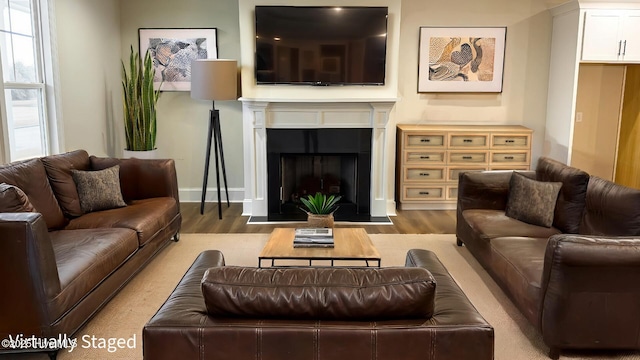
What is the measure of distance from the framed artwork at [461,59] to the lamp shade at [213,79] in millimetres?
2260

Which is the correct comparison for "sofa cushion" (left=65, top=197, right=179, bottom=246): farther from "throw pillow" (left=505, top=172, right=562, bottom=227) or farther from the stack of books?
"throw pillow" (left=505, top=172, right=562, bottom=227)

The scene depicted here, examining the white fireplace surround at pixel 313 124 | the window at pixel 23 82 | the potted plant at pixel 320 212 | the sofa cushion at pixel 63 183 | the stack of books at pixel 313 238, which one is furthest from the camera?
the white fireplace surround at pixel 313 124

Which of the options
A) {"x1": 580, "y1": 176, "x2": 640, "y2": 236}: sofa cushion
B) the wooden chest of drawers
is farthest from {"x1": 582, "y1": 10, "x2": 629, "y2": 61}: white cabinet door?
{"x1": 580, "y1": 176, "x2": 640, "y2": 236}: sofa cushion

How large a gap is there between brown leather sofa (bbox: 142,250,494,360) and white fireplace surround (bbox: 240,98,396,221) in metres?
3.82

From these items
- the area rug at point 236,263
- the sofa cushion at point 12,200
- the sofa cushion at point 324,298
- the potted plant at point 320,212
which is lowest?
the area rug at point 236,263

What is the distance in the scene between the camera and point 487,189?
4.43 meters

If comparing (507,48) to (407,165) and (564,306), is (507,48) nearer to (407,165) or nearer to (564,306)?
(407,165)

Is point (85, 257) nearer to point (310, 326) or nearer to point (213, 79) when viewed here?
point (310, 326)

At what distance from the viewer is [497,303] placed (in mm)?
3494

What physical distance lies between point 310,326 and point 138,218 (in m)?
2.60

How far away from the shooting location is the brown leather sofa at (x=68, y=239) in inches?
101

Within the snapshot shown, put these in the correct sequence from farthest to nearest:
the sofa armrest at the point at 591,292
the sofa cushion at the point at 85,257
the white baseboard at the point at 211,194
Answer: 1. the white baseboard at the point at 211,194
2. the sofa cushion at the point at 85,257
3. the sofa armrest at the point at 591,292

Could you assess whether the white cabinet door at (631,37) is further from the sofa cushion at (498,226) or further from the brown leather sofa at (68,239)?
the brown leather sofa at (68,239)

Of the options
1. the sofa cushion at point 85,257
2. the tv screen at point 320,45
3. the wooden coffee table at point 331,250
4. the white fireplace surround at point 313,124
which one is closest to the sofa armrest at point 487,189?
the wooden coffee table at point 331,250
